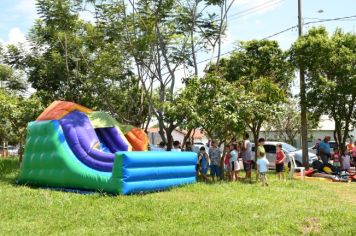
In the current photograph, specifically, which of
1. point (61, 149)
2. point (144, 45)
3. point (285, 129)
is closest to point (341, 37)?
point (144, 45)

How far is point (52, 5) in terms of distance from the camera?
55.4 feet

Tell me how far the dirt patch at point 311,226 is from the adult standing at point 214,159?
6.94 metres

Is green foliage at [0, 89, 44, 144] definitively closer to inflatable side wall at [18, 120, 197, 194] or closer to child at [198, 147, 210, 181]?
inflatable side wall at [18, 120, 197, 194]

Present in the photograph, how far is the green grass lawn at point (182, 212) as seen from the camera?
8039 mm

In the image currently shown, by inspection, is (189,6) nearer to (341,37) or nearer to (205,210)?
(341,37)

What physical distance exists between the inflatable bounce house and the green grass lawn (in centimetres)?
46

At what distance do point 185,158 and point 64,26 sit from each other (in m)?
7.55

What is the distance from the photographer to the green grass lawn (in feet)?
→ 26.4

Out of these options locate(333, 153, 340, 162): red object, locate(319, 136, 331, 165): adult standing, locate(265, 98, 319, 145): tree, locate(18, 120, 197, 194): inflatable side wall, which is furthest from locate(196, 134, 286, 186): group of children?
locate(265, 98, 319, 145): tree

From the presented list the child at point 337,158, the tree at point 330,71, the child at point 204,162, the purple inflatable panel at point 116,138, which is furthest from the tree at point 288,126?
the purple inflatable panel at point 116,138

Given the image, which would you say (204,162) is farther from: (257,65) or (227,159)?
(257,65)

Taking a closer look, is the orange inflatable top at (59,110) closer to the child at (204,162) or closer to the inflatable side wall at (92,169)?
the inflatable side wall at (92,169)

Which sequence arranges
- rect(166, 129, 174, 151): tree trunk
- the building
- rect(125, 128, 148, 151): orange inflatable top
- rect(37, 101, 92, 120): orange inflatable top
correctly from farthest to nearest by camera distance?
the building < rect(166, 129, 174, 151): tree trunk < rect(125, 128, 148, 151): orange inflatable top < rect(37, 101, 92, 120): orange inflatable top

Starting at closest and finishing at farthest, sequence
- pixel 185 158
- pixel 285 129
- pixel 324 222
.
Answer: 1. pixel 324 222
2. pixel 185 158
3. pixel 285 129
